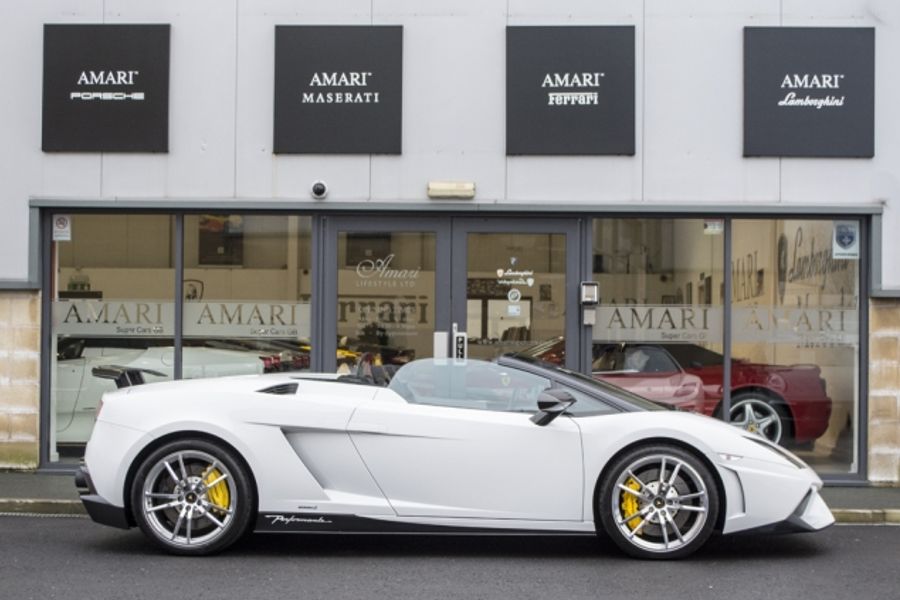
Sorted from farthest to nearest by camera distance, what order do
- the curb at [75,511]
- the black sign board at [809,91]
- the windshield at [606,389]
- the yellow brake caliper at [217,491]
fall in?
the black sign board at [809,91] < the curb at [75,511] < the windshield at [606,389] < the yellow brake caliper at [217,491]

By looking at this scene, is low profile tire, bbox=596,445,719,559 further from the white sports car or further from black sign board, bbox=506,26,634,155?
black sign board, bbox=506,26,634,155

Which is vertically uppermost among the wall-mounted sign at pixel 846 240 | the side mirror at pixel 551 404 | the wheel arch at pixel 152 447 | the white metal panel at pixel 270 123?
the white metal panel at pixel 270 123

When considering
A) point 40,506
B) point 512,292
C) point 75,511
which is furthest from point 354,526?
point 512,292

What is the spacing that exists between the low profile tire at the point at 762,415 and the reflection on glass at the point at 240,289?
4.10 m

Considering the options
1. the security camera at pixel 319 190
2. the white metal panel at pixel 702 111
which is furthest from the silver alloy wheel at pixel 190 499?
the white metal panel at pixel 702 111

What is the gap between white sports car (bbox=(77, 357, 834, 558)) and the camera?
6.81 metres

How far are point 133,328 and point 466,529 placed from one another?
16.9 feet

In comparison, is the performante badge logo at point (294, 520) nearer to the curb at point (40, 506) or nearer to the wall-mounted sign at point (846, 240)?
the curb at point (40, 506)

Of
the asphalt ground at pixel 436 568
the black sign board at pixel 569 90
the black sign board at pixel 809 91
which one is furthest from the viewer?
the black sign board at pixel 569 90

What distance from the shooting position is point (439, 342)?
1060 cm

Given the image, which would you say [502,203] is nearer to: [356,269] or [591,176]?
[591,176]

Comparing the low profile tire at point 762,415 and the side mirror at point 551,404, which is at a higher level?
the side mirror at point 551,404

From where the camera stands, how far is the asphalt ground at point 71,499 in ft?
28.7

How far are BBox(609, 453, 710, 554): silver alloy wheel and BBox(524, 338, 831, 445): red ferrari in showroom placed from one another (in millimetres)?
3798
